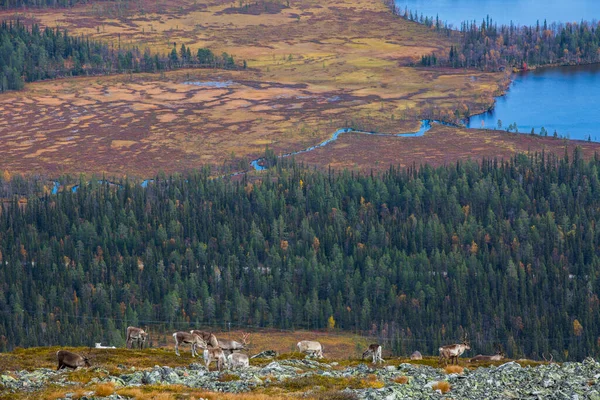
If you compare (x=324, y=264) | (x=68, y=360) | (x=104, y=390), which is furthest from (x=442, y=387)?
(x=324, y=264)

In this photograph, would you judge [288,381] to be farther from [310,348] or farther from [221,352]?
[310,348]

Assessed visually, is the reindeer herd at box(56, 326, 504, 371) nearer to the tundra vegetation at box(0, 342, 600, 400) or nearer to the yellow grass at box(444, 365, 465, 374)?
the tundra vegetation at box(0, 342, 600, 400)

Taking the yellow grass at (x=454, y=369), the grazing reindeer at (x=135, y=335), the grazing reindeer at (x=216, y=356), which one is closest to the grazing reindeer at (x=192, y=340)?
the grazing reindeer at (x=216, y=356)

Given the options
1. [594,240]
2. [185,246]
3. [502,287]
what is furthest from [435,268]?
[185,246]

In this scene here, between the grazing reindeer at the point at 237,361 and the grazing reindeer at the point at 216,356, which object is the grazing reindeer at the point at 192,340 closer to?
the grazing reindeer at the point at 216,356

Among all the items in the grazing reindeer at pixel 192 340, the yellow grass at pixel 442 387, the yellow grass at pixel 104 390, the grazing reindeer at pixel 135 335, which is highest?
the yellow grass at pixel 104 390

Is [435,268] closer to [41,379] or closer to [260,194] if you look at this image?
[260,194]
